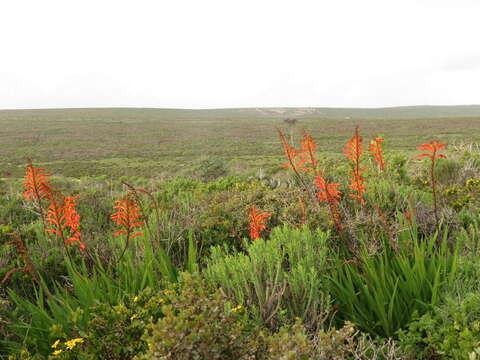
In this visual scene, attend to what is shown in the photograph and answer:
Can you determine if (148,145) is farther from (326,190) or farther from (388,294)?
(388,294)

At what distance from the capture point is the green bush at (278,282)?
90.7 inches

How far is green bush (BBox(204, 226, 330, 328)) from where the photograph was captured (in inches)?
90.7

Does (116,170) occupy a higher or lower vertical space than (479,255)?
lower

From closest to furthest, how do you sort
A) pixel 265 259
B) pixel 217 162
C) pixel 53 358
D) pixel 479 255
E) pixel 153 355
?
pixel 153 355
pixel 53 358
pixel 265 259
pixel 479 255
pixel 217 162

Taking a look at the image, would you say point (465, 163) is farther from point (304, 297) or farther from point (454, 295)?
point (304, 297)

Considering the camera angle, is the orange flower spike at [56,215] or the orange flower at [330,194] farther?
the orange flower at [330,194]

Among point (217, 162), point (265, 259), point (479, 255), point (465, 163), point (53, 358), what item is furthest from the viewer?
point (217, 162)

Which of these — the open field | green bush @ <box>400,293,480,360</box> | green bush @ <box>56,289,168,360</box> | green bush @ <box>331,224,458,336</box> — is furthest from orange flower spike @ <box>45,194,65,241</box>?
the open field

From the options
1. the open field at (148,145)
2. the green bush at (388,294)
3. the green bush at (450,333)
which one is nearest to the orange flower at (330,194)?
the green bush at (388,294)

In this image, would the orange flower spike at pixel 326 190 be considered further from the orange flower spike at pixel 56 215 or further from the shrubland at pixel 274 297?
the orange flower spike at pixel 56 215

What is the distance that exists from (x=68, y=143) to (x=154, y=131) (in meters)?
17.5

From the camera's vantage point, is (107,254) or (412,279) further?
(107,254)

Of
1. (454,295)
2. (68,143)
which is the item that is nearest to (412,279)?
(454,295)

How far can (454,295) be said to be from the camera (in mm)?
2273
